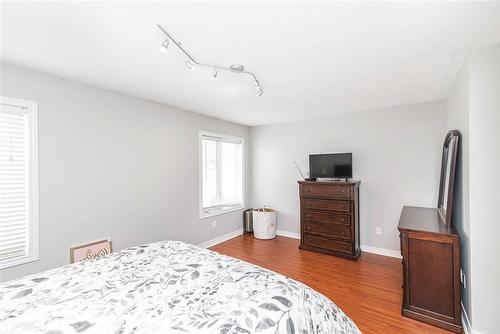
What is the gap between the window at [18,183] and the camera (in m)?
1.96

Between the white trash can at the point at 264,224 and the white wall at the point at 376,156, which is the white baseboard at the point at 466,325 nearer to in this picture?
the white wall at the point at 376,156

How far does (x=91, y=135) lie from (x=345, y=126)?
145 inches

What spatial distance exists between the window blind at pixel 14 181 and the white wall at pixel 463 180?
3.78 meters

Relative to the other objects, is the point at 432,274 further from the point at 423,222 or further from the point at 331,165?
the point at 331,165

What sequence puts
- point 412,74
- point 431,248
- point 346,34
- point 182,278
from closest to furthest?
point 182,278 → point 346,34 → point 431,248 → point 412,74

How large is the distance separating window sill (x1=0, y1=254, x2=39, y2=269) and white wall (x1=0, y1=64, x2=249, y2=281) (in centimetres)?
4

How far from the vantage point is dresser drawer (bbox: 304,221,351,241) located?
343 cm

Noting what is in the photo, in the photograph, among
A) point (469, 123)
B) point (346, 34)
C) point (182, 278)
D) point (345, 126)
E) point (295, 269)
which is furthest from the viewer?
point (345, 126)

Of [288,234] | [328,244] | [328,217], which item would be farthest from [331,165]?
[288,234]

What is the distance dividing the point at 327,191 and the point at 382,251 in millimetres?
1272

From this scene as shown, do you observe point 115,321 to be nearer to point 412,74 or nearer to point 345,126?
point 412,74

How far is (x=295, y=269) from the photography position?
10.0 ft

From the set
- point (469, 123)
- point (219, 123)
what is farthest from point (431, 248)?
point (219, 123)

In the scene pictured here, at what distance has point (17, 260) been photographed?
2000 mm
